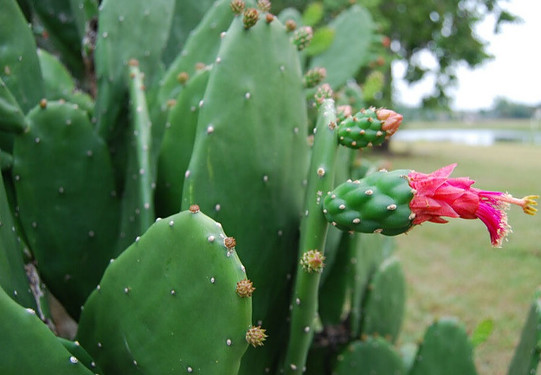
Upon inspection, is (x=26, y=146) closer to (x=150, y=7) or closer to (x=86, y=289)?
(x=86, y=289)

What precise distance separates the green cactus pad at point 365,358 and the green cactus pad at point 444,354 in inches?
3.2

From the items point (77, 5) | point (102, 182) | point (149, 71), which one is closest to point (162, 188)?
point (102, 182)

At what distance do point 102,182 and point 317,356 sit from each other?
32.2 inches

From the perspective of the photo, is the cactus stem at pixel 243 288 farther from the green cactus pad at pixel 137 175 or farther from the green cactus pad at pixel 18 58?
the green cactus pad at pixel 18 58

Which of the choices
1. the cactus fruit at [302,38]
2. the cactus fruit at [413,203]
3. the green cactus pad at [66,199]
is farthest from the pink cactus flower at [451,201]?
the green cactus pad at [66,199]

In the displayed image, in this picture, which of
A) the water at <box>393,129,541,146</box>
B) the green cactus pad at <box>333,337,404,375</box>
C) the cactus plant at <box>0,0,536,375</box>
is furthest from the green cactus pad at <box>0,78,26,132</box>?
the water at <box>393,129,541,146</box>

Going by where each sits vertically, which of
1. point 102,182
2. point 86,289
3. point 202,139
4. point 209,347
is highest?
point 202,139

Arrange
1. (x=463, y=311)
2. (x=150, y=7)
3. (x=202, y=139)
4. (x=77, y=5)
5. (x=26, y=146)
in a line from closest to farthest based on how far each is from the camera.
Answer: (x=202, y=139) < (x=26, y=146) < (x=150, y=7) < (x=77, y=5) < (x=463, y=311)

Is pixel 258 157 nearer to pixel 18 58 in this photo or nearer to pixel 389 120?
pixel 389 120

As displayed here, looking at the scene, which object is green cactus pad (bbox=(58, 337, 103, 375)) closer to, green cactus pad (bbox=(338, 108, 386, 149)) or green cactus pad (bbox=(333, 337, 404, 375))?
green cactus pad (bbox=(338, 108, 386, 149))

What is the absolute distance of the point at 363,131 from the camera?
0.83m

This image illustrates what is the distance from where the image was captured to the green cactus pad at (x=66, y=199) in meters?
1.11

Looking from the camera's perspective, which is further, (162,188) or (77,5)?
(77,5)

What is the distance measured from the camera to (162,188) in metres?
1.17
